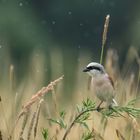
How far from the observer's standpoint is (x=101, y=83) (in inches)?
181

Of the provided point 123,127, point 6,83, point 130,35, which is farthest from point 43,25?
point 123,127

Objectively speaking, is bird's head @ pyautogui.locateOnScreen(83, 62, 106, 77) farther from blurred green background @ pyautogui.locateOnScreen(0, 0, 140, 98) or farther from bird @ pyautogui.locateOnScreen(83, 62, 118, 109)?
blurred green background @ pyautogui.locateOnScreen(0, 0, 140, 98)

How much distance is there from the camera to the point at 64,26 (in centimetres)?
2558

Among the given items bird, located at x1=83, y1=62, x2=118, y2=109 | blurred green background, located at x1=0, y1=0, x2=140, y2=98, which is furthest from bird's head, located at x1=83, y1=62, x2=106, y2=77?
blurred green background, located at x1=0, y1=0, x2=140, y2=98

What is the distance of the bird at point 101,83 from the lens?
446cm

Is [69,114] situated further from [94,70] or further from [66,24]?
[66,24]

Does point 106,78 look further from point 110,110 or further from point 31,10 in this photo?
point 31,10

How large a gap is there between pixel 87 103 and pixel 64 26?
21645 millimetres

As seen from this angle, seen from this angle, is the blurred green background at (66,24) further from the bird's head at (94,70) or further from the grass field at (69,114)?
the bird's head at (94,70)

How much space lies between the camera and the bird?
4.46 meters

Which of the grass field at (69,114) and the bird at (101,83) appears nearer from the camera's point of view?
the grass field at (69,114)

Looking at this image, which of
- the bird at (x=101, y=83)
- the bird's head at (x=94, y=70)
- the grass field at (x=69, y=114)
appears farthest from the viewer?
the bird's head at (x=94, y=70)

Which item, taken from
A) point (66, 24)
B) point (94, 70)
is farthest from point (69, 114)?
point (66, 24)

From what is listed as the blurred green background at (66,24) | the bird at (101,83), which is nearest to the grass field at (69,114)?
the bird at (101,83)
